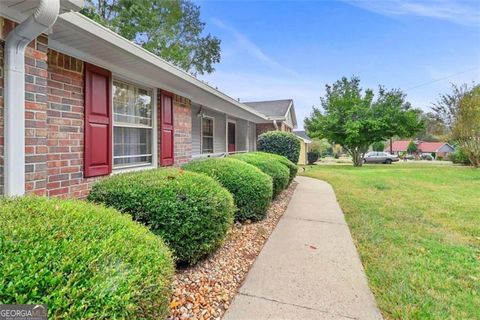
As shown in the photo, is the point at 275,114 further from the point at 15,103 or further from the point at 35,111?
the point at 15,103

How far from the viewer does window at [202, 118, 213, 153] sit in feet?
35.7

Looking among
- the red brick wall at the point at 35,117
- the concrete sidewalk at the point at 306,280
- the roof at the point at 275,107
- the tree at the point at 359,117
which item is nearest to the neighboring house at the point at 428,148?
the tree at the point at 359,117

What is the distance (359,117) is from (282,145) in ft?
46.4

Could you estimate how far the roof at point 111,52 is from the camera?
324 centimetres

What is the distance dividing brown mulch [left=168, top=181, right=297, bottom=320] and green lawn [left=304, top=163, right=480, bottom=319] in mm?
1496

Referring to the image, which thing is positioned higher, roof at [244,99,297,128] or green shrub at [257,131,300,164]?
roof at [244,99,297,128]

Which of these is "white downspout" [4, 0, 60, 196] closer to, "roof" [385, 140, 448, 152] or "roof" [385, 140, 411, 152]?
"roof" [385, 140, 448, 152]

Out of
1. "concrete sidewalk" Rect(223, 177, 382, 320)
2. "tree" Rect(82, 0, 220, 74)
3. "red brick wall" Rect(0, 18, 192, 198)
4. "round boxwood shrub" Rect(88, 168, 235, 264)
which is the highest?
"tree" Rect(82, 0, 220, 74)

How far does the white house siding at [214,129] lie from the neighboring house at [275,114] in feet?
14.0

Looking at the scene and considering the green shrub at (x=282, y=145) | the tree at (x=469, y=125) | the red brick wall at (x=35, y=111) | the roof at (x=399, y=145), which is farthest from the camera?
the roof at (x=399, y=145)

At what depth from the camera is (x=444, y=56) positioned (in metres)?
16.2

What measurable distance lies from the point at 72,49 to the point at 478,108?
23.4 m

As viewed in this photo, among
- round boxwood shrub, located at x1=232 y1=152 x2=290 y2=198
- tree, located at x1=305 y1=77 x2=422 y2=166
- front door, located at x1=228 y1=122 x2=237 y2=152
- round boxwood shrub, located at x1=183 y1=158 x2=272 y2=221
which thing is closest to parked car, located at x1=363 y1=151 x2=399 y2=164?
tree, located at x1=305 y1=77 x2=422 y2=166

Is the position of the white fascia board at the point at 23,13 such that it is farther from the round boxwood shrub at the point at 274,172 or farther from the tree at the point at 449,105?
the tree at the point at 449,105
